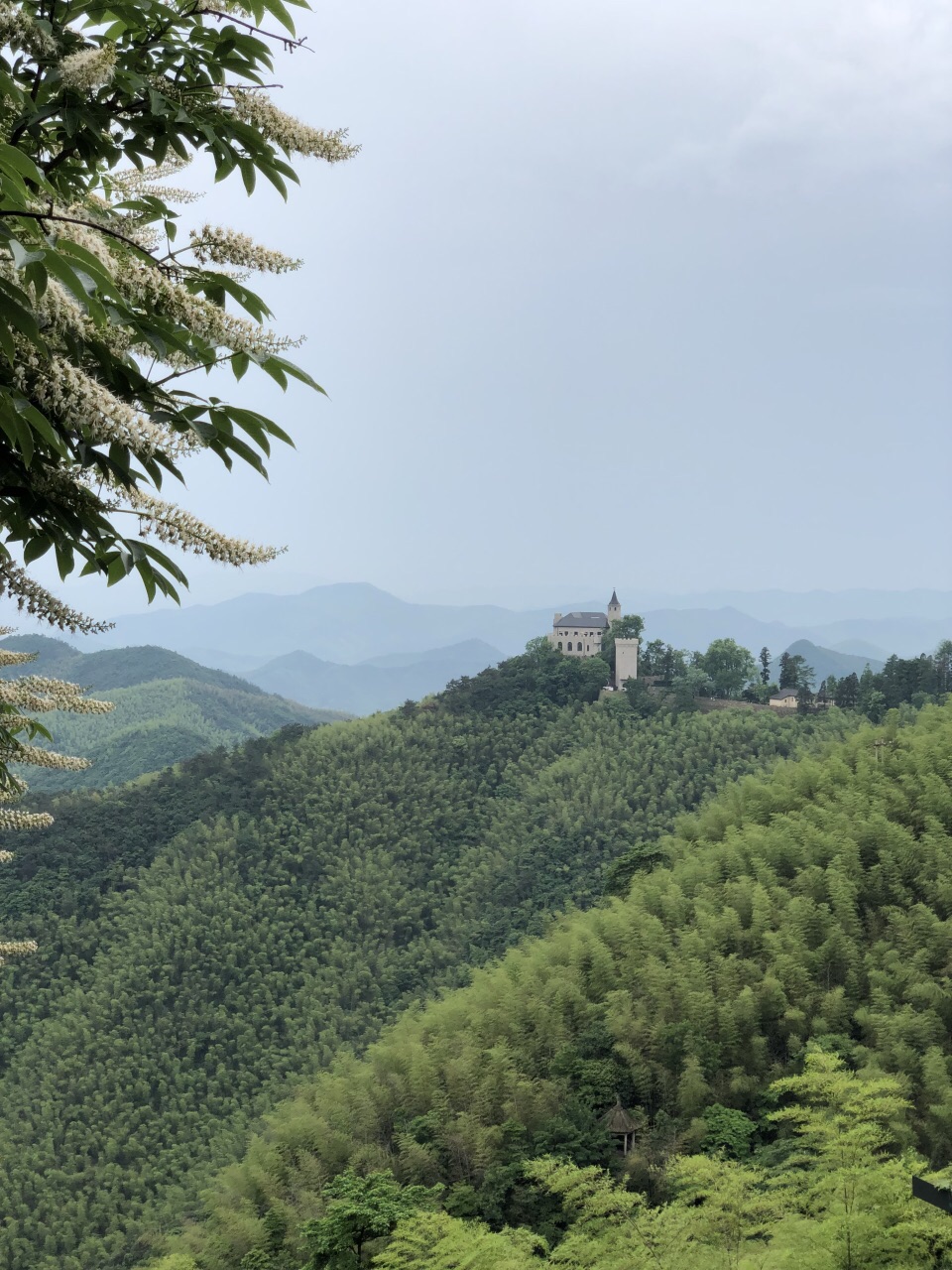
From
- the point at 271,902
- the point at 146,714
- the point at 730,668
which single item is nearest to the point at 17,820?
the point at 271,902

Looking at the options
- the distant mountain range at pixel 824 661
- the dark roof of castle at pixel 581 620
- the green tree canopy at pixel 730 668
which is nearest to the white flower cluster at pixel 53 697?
the green tree canopy at pixel 730 668

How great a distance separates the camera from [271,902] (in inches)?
1369

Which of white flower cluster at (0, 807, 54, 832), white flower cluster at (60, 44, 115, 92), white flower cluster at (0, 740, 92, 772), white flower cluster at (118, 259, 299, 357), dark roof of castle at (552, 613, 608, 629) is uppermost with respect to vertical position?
dark roof of castle at (552, 613, 608, 629)

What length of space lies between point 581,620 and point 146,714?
1532 inches

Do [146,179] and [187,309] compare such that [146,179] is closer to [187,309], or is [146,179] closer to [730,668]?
[187,309]

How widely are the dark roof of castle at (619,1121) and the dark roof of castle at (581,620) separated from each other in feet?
114

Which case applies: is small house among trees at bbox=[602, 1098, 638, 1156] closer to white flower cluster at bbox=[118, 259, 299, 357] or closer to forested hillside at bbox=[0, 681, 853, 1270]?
forested hillside at bbox=[0, 681, 853, 1270]

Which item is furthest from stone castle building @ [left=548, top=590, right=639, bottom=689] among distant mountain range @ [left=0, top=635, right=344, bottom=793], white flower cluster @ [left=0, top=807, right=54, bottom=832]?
white flower cluster @ [left=0, top=807, right=54, bottom=832]

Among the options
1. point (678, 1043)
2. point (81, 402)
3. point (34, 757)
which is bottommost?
point (678, 1043)

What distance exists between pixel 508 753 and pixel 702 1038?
27451 mm

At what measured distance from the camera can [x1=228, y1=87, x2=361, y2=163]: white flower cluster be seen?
6.83 ft

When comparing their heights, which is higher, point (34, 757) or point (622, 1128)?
point (34, 757)

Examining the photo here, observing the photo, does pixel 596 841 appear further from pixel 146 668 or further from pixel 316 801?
pixel 146 668

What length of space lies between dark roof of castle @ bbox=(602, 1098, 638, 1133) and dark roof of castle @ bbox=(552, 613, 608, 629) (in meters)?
34.8
